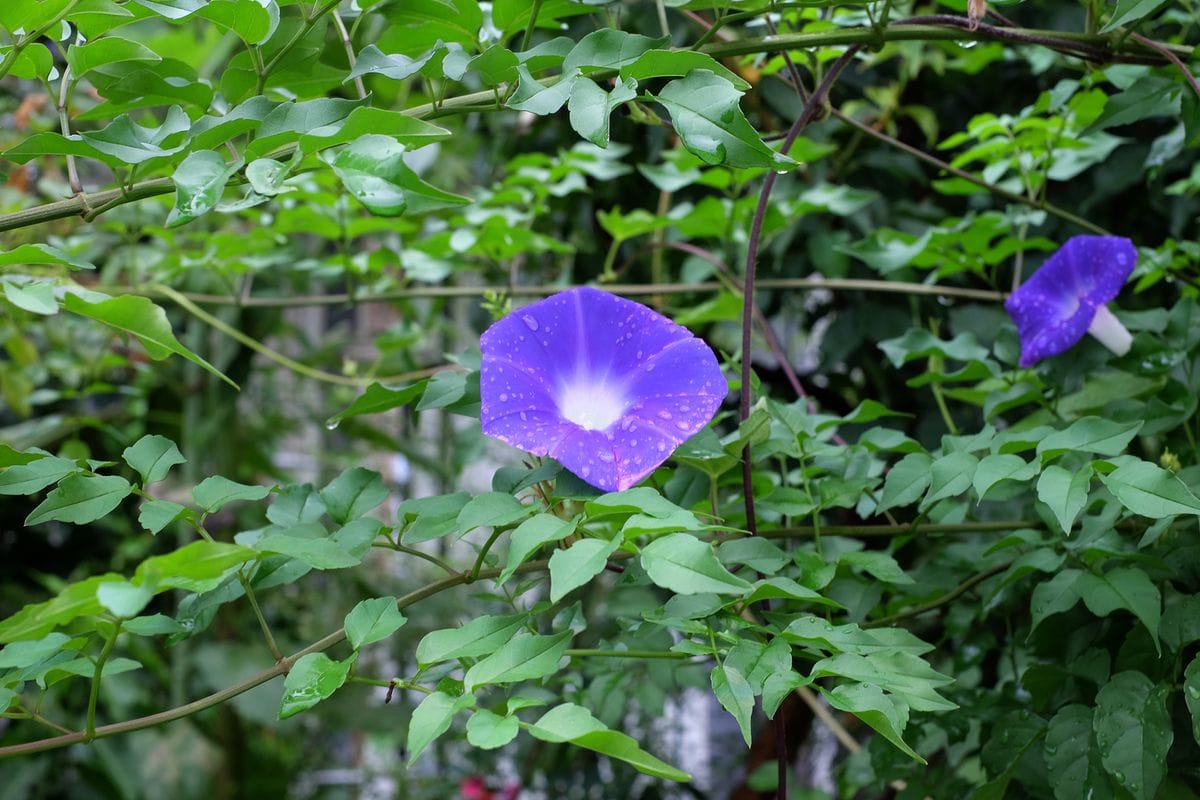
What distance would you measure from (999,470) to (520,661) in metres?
0.28

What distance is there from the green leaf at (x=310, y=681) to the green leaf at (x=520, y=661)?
60 millimetres

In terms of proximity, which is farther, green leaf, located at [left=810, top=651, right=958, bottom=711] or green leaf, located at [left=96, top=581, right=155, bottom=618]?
green leaf, located at [left=810, top=651, right=958, bottom=711]

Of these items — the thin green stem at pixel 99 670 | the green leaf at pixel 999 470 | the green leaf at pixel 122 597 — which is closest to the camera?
the green leaf at pixel 122 597

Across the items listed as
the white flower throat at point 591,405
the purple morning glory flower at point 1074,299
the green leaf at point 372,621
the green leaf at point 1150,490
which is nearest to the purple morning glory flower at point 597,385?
the white flower throat at point 591,405

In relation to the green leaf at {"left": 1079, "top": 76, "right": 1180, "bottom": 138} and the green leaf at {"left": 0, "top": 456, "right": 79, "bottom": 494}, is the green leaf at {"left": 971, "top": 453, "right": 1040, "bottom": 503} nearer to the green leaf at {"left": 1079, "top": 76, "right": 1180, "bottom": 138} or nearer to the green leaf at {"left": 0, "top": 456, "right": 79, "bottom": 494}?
the green leaf at {"left": 1079, "top": 76, "right": 1180, "bottom": 138}

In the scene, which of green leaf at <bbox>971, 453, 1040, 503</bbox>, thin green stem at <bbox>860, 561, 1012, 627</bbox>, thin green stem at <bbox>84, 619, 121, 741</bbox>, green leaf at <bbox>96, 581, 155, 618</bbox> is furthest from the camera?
thin green stem at <bbox>860, 561, 1012, 627</bbox>

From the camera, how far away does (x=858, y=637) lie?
54 cm

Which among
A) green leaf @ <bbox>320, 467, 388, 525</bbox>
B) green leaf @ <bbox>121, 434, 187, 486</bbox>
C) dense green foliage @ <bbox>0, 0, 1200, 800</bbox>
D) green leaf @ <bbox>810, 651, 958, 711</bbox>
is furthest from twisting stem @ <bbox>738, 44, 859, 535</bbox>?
green leaf @ <bbox>121, 434, 187, 486</bbox>

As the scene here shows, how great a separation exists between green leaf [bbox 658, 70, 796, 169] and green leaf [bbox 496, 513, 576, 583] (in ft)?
0.61

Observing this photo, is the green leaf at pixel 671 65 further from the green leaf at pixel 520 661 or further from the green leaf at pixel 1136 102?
the green leaf at pixel 1136 102

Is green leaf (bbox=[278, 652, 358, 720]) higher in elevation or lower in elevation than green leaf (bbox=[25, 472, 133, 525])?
lower

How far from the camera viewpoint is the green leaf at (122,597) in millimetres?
374

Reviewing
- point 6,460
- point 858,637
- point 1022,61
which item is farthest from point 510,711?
point 1022,61

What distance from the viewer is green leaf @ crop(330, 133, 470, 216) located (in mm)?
496
